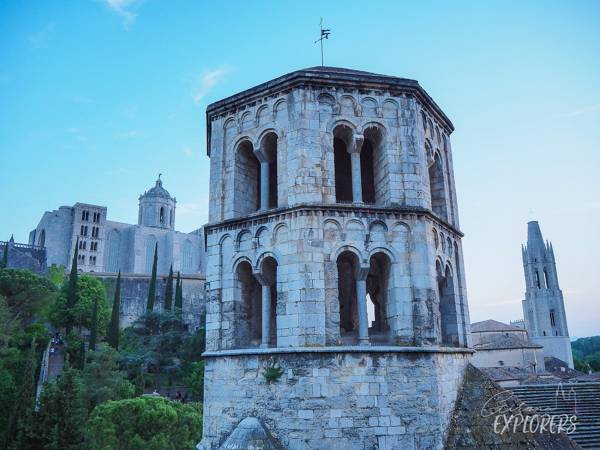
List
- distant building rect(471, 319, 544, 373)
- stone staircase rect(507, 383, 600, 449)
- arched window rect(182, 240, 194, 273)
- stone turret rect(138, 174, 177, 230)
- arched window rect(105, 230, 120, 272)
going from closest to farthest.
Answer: stone staircase rect(507, 383, 600, 449)
distant building rect(471, 319, 544, 373)
arched window rect(105, 230, 120, 272)
arched window rect(182, 240, 194, 273)
stone turret rect(138, 174, 177, 230)

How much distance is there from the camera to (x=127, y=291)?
64062 mm

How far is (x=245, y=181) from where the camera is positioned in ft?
39.2

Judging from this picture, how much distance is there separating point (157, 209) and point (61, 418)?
88.5 meters

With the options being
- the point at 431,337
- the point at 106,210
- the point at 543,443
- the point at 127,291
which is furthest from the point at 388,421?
the point at 106,210

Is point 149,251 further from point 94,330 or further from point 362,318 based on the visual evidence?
point 362,318

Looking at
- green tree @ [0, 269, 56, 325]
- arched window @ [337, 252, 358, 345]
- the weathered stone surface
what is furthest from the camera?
green tree @ [0, 269, 56, 325]

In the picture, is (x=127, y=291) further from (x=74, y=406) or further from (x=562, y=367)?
(x=562, y=367)

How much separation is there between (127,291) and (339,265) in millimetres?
58020

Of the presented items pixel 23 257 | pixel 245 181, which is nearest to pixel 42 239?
pixel 23 257

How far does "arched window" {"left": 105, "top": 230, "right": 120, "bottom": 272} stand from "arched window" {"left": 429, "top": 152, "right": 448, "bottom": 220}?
9500cm

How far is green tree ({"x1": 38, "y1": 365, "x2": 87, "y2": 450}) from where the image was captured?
Result: 23297mm

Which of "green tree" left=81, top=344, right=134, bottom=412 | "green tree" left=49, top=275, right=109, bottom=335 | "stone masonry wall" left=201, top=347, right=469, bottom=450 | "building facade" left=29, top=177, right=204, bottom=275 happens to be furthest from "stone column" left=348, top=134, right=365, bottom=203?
"building facade" left=29, top=177, right=204, bottom=275

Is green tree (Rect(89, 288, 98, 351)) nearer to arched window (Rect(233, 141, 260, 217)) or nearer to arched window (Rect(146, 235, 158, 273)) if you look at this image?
arched window (Rect(233, 141, 260, 217))

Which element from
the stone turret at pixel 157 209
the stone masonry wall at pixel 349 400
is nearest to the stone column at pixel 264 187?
the stone masonry wall at pixel 349 400
